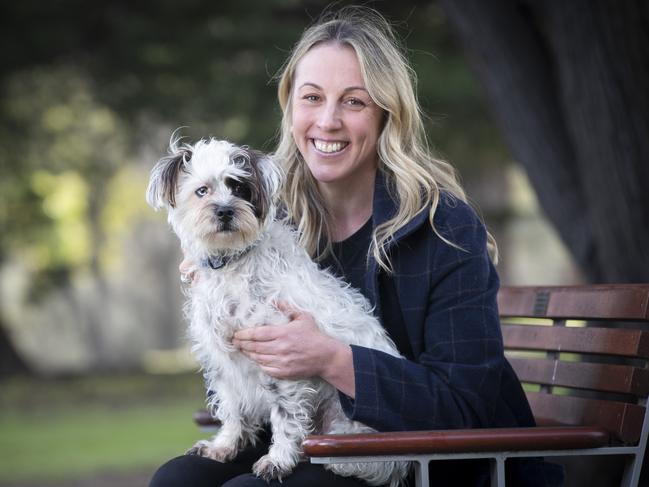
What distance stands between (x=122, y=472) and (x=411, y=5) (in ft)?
18.5

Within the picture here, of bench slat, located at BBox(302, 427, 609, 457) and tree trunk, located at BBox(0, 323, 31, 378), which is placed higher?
tree trunk, located at BBox(0, 323, 31, 378)

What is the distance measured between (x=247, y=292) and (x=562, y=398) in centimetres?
125

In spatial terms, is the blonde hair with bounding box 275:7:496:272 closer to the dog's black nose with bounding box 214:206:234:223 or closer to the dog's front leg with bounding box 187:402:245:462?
the dog's black nose with bounding box 214:206:234:223

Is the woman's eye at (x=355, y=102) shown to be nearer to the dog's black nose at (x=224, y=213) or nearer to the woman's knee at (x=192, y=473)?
the dog's black nose at (x=224, y=213)

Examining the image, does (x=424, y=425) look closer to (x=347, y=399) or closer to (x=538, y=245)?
(x=347, y=399)

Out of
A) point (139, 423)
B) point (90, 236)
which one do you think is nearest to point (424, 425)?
point (139, 423)

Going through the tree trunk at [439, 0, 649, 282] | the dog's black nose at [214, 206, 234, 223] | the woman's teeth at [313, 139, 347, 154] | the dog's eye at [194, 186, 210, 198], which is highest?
the tree trunk at [439, 0, 649, 282]

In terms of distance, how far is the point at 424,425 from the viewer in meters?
3.03

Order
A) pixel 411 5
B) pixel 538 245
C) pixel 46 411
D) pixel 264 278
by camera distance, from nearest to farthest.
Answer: pixel 264 278, pixel 411 5, pixel 46 411, pixel 538 245

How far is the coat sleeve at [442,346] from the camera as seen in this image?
3.01 metres

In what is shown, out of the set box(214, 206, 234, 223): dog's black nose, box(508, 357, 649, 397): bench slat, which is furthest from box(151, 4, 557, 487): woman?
box(214, 206, 234, 223): dog's black nose

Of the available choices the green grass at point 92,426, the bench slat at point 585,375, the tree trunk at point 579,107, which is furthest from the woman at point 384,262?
the green grass at point 92,426

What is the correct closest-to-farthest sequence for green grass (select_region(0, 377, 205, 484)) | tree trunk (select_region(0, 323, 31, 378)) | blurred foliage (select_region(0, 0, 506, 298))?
1. green grass (select_region(0, 377, 205, 484))
2. blurred foliage (select_region(0, 0, 506, 298))
3. tree trunk (select_region(0, 323, 31, 378))

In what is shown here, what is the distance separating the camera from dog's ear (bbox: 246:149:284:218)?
345cm
